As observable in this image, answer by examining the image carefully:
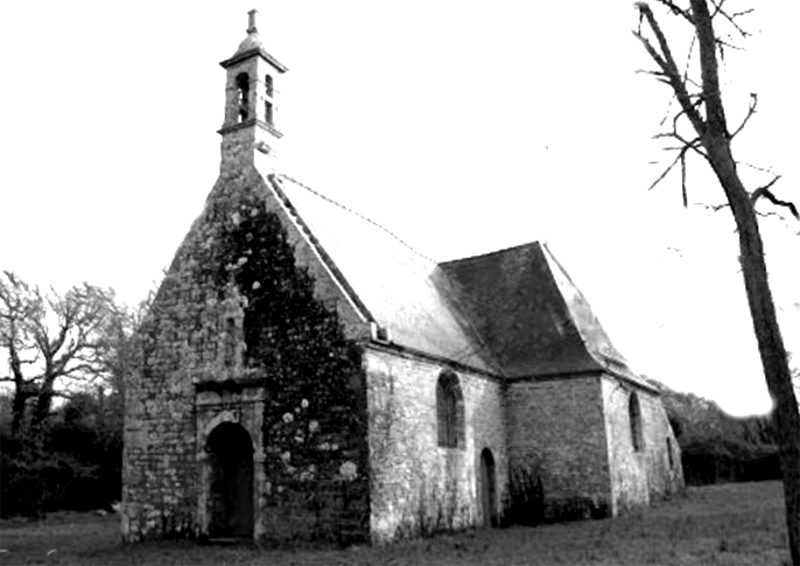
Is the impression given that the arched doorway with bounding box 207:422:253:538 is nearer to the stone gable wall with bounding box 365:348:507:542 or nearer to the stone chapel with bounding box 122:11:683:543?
the stone chapel with bounding box 122:11:683:543

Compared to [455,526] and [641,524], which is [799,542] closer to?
[641,524]

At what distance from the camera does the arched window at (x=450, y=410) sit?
61.5 feet

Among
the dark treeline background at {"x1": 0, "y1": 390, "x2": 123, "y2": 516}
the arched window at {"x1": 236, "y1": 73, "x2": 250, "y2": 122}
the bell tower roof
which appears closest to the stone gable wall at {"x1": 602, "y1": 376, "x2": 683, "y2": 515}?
the arched window at {"x1": 236, "y1": 73, "x2": 250, "y2": 122}

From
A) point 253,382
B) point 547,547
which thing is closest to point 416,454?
point 253,382

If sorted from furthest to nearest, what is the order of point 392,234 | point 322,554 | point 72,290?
point 72,290
point 392,234
point 322,554

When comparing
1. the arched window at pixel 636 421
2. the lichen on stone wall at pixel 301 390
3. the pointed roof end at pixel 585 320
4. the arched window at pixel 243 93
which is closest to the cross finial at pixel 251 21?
the arched window at pixel 243 93

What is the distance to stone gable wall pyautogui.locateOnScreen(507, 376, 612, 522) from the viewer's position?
2039cm

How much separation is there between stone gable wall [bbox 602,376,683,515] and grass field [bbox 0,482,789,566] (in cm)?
154

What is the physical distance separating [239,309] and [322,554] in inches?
230

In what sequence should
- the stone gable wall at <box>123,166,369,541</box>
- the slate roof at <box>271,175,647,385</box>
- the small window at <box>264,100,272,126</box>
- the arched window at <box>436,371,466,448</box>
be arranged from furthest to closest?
the small window at <box>264,100,272,126</box>, the arched window at <box>436,371,466,448</box>, the slate roof at <box>271,175,647,385</box>, the stone gable wall at <box>123,166,369,541</box>

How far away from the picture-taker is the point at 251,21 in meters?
19.6

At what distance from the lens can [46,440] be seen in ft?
108

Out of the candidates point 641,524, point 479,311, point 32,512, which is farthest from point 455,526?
point 32,512

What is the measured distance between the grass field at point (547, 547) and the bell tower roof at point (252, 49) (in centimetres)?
1139
